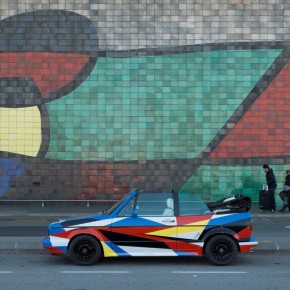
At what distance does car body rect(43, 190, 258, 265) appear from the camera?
1216 cm

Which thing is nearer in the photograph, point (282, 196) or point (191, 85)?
point (282, 196)

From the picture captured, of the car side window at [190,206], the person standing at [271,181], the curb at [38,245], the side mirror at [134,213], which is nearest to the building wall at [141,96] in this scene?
the person standing at [271,181]

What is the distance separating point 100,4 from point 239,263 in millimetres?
14877

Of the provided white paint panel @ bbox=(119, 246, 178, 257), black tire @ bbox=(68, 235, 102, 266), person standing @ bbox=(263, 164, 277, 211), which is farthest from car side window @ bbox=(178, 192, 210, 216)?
person standing @ bbox=(263, 164, 277, 211)

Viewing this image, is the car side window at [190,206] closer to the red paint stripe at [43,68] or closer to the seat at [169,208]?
the seat at [169,208]

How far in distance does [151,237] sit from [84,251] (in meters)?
1.15

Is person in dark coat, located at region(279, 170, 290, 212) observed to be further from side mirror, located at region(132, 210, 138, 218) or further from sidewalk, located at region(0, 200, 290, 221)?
side mirror, located at region(132, 210, 138, 218)

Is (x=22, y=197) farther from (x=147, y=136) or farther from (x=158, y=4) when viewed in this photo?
(x=158, y=4)

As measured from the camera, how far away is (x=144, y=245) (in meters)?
12.2

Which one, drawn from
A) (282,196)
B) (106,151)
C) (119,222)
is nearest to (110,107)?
(106,151)

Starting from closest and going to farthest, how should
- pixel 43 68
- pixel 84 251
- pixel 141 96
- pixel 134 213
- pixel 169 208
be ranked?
pixel 84 251 < pixel 134 213 < pixel 169 208 < pixel 43 68 < pixel 141 96
